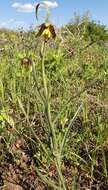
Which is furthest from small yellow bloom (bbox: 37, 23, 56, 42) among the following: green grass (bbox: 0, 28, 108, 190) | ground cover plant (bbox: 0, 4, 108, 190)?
green grass (bbox: 0, 28, 108, 190)

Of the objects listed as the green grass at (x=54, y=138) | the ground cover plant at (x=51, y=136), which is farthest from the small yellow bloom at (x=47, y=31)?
the green grass at (x=54, y=138)

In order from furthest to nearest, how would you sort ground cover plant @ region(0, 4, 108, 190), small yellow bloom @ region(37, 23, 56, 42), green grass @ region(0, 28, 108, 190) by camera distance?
green grass @ region(0, 28, 108, 190) < ground cover plant @ region(0, 4, 108, 190) < small yellow bloom @ region(37, 23, 56, 42)

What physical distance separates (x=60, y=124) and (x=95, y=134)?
0.21 meters

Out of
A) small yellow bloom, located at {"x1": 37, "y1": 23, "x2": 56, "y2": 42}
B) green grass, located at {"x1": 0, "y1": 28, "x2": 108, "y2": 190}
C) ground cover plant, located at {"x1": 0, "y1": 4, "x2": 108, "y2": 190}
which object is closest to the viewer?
small yellow bloom, located at {"x1": 37, "y1": 23, "x2": 56, "y2": 42}

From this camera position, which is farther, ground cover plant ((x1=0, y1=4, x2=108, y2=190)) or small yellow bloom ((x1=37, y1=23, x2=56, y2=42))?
ground cover plant ((x1=0, y1=4, x2=108, y2=190))

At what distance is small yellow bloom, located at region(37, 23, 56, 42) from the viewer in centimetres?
190

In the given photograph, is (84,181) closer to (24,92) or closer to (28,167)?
(28,167)

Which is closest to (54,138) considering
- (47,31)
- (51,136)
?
(51,136)

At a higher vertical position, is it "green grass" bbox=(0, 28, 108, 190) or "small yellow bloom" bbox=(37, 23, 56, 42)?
"small yellow bloom" bbox=(37, 23, 56, 42)

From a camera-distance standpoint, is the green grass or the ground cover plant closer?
the ground cover plant

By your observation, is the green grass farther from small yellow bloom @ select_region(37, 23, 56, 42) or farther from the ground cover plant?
small yellow bloom @ select_region(37, 23, 56, 42)

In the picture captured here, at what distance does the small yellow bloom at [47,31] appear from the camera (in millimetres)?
1898

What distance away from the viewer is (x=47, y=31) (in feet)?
6.25

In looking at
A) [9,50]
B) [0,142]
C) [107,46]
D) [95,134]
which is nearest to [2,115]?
[0,142]
